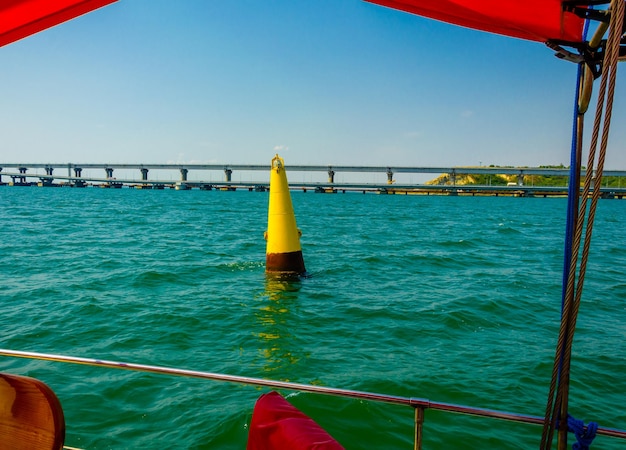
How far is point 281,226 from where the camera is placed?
13023mm

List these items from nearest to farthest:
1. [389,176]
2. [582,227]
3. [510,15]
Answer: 1. [582,227]
2. [510,15]
3. [389,176]

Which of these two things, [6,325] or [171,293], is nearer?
[6,325]

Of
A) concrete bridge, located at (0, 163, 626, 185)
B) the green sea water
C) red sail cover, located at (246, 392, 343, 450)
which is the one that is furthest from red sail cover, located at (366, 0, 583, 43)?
concrete bridge, located at (0, 163, 626, 185)

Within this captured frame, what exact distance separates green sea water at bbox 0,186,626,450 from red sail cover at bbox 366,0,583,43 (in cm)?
498

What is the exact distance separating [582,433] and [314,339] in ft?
23.7

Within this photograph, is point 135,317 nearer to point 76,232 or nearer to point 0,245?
point 0,245

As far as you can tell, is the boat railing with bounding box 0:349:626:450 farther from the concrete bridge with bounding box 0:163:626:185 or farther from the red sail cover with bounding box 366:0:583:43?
the concrete bridge with bounding box 0:163:626:185

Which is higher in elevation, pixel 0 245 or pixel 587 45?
pixel 587 45

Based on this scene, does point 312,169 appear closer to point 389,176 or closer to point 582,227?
point 389,176

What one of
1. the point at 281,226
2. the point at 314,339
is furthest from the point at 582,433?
the point at 281,226

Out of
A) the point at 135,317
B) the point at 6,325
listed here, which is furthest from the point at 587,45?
the point at 6,325

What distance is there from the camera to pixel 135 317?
34.9 feet

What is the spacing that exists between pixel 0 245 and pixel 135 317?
15856 millimetres

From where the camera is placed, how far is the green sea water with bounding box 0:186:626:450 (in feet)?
20.1
